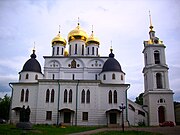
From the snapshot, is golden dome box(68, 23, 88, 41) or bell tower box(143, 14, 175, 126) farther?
golden dome box(68, 23, 88, 41)

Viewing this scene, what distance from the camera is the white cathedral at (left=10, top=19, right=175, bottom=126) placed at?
31.3 meters

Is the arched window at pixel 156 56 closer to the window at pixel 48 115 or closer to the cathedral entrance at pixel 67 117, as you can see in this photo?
the cathedral entrance at pixel 67 117

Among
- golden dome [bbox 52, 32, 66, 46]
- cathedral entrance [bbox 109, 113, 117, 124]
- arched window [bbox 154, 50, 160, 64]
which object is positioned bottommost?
cathedral entrance [bbox 109, 113, 117, 124]

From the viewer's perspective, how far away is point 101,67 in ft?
121

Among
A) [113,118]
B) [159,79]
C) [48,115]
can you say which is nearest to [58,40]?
[48,115]

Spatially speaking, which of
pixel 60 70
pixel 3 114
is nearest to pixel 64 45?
pixel 60 70

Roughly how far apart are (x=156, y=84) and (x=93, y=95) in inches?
389

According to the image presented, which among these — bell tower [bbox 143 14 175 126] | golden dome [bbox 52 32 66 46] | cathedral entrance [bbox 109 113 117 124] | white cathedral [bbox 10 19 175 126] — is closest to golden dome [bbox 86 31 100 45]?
golden dome [bbox 52 32 66 46]

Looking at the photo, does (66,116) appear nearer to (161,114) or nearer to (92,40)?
(161,114)

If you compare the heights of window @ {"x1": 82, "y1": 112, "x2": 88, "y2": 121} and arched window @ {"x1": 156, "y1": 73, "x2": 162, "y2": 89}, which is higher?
arched window @ {"x1": 156, "y1": 73, "x2": 162, "y2": 89}

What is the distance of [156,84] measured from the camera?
33.2m

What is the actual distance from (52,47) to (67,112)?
13271 millimetres

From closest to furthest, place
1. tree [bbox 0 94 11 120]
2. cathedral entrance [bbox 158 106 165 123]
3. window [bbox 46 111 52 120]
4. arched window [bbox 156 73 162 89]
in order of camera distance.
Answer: window [bbox 46 111 52 120]
cathedral entrance [bbox 158 106 165 123]
arched window [bbox 156 73 162 89]
tree [bbox 0 94 11 120]

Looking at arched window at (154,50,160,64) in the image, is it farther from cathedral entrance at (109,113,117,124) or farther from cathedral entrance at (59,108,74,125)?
cathedral entrance at (59,108,74,125)
